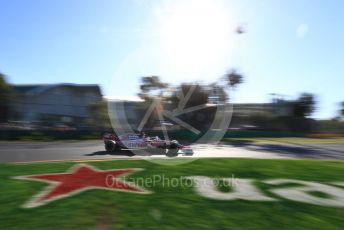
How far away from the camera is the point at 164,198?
6957 mm

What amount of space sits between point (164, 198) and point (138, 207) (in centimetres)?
74

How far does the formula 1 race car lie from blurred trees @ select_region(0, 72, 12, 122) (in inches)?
1103

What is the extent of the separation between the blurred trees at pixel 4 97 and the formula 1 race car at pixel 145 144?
92.0ft

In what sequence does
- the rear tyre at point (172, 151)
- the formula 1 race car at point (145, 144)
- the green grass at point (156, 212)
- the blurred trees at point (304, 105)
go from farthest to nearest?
the blurred trees at point (304, 105) → the formula 1 race car at point (145, 144) → the rear tyre at point (172, 151) → the green grass at point (156, 212)

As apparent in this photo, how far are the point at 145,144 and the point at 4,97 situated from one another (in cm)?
3193

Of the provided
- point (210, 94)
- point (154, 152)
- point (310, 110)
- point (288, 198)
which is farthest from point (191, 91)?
point (288, 198)

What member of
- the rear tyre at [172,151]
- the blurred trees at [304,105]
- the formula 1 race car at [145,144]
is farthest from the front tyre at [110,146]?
the blurred trees at [304,105]

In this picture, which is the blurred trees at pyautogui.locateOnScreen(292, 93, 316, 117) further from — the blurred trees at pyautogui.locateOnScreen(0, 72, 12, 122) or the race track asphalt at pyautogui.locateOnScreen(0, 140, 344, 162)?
the blurred trees at pyautogui.locateOnScreen(0, 72, 12, 122)

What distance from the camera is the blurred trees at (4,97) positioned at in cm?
4156

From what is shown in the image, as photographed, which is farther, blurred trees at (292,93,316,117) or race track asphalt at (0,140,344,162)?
blurred trees at (292,93,316,117)

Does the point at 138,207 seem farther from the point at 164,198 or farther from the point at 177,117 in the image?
the point at 177,117

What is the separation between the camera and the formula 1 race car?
14.8 m

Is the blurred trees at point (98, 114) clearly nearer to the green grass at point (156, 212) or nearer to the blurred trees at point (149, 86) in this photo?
the blurred trees at point (149, 86)

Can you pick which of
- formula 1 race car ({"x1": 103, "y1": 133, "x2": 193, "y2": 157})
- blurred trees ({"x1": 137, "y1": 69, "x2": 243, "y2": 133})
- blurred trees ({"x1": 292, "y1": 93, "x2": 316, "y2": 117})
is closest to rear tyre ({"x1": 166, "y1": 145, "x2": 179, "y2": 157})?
formula 1 race car ({"x1": 103, "y1": 133, "x2": 193, "y2": 157})
